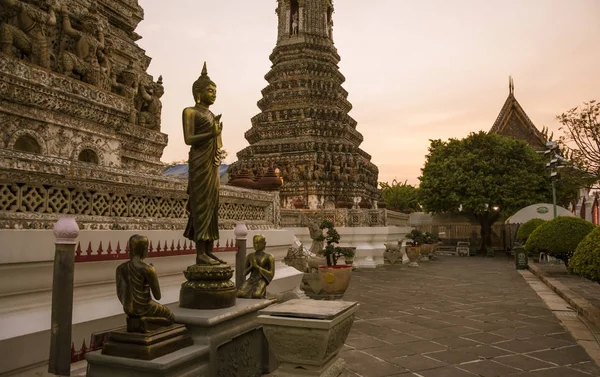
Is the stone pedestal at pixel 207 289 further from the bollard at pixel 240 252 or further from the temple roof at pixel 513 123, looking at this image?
the temple roof at pixel 513 123

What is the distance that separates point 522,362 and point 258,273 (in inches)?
124

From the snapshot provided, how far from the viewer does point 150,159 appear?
878 cm

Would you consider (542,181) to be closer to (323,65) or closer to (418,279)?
(323,65)

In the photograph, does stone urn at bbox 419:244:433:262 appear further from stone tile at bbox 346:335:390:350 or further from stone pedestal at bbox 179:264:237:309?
stone pedestal at bbox 179:264:237:309

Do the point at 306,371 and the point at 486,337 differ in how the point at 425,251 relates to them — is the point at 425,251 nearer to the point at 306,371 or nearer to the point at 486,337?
the point at 486,337

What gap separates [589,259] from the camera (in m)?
7.09

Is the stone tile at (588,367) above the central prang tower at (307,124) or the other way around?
the other way around

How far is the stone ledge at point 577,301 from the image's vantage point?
7.39m

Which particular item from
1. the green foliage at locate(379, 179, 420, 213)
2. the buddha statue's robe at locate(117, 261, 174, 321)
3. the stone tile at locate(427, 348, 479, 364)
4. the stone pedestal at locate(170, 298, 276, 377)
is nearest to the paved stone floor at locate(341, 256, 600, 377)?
the stone tile at locate(427, 348, 479, 364)

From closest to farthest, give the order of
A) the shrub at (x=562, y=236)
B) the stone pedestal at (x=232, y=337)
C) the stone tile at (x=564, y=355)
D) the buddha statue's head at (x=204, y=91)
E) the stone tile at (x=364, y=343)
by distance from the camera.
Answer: the stone pedestal at (x=232, y=337) → the buddha statue's head at (x=204, y=91) → the stone tile at (x=564, y=355) → the stone tile at (x=364, y=343) → the shrub at (x=562, y=236)

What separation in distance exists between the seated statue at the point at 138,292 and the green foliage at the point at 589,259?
6452mm

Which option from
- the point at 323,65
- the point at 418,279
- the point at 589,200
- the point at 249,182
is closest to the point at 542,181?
the point at 589,200

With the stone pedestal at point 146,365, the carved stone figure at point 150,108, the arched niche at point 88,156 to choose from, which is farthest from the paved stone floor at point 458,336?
the carved stone figure at point 150,108

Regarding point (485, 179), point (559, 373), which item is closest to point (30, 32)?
point (559, 373)
